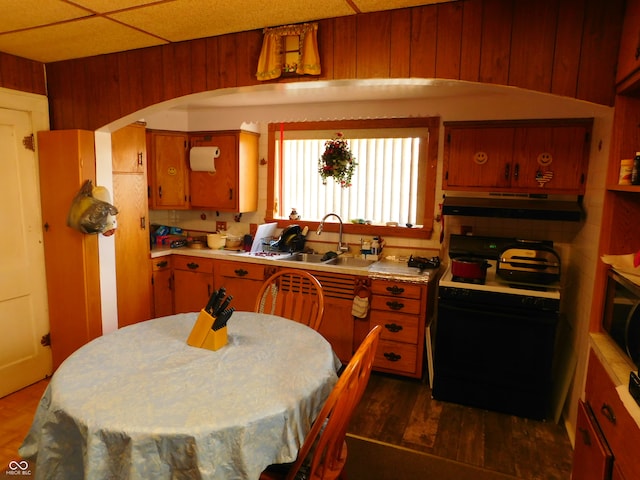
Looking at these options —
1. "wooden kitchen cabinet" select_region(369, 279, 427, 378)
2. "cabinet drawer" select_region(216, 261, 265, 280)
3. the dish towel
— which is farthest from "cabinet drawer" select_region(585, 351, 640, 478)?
"cabinet drawer" select_region(216, 261, 265, 280)

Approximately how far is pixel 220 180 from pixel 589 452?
11.0 ft

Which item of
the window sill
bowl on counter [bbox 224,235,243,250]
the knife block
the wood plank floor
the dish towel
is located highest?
the window sill

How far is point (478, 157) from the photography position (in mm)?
2963

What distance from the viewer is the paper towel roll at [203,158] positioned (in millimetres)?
3902

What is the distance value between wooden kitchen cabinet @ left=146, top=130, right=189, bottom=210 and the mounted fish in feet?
3.34

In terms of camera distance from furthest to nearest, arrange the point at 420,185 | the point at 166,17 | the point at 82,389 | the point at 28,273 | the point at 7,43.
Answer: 1. the point at 420,185
2. the point at 28,273
3. the point at 7,43
4. the point at 166,17
5. the point at 82,389

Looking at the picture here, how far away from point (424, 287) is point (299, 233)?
130 cm

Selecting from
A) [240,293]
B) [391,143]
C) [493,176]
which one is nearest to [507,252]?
[493,176]

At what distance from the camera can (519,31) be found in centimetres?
185

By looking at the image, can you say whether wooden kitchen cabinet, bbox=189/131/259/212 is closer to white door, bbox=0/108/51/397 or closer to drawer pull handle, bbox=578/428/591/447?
white door, bbox=0/108/51/397

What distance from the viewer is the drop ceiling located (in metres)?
1.98

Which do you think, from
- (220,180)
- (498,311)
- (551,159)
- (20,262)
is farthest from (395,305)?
(20,262)

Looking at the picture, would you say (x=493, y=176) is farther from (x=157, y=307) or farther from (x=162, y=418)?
(x=157, y=307)

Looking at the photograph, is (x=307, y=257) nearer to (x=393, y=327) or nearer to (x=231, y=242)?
(x=231, y=242)
